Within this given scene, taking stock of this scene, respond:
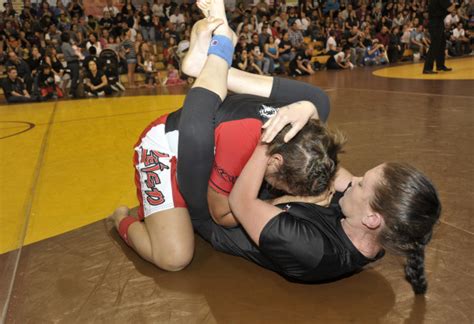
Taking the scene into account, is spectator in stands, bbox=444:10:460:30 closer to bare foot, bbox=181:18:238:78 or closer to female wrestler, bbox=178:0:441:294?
bare foot, bbox=181:18:238:78

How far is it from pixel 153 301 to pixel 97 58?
878 cm

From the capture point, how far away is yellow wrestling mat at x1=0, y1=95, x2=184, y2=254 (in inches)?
107

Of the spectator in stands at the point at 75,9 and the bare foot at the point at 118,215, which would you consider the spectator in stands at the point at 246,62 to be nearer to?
the spectator in stands at the point at 75,9

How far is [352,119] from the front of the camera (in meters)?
4.84

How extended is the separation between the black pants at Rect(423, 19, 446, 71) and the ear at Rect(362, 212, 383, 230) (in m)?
7.88

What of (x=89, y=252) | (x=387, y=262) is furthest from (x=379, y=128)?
(x=89, y=252)

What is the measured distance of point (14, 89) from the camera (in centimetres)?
878

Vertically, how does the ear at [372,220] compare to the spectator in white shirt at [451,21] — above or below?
below

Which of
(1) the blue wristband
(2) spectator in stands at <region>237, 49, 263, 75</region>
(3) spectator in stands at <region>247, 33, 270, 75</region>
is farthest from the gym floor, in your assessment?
(3) spectator in stands at <region>247, 33, 270, 75</region>

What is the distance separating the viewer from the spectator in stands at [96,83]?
9.18 metres

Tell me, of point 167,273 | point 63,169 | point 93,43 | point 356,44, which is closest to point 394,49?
point 356,44

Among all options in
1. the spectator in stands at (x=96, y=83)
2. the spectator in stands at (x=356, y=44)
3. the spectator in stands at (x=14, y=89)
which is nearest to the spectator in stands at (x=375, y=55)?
the spectator in stands at (x=356, y=44)

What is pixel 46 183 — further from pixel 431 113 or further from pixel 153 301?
pixel 431 113

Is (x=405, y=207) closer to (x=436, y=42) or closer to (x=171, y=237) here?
(x=171, y=237)
